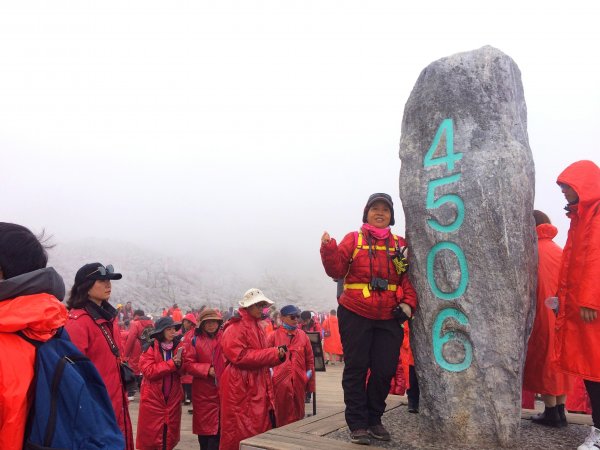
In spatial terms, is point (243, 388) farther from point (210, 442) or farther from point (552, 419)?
point (552, 419)

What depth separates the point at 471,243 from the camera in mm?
3998

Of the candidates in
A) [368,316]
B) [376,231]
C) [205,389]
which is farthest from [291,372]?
[376,231]

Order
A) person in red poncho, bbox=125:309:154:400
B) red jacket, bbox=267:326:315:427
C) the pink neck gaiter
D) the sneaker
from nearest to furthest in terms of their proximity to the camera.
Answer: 1. the sneaker
2. the pink neck gaiter
3. red jacket, bbox=267:326:315:427
4. person in red poncho, bbox=125:309:154:400

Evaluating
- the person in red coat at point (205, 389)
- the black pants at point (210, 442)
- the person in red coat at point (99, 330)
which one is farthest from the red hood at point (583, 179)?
the black pants at point (210, 442)

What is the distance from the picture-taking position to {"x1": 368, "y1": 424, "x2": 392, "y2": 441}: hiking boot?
401 cm

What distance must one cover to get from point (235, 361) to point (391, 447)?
1.57 m

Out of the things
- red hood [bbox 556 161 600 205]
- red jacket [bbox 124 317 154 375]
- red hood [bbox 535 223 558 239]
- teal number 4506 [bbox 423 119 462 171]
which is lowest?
red jacket [bbox 124 317 154 375]

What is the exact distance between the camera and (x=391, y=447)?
383 centimetres

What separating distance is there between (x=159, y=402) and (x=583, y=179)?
448 cm

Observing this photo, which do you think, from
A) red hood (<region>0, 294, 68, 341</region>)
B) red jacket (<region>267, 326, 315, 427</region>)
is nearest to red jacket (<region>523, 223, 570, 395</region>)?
red jacket (<region>267, 326, 315, 427</region>)

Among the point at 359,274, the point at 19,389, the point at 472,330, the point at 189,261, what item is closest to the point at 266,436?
the point at 359,274

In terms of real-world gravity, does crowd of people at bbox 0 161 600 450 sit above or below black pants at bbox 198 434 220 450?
above

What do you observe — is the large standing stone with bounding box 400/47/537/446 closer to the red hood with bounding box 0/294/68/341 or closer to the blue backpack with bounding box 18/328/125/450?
the blue backpack with bounding box 18/328/125/450

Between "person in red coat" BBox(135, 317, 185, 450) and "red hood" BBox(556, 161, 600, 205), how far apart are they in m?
4.09
